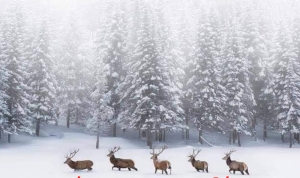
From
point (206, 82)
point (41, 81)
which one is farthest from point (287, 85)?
point (41, 81)

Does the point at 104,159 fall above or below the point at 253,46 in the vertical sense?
below

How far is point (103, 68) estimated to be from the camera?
1718 inches

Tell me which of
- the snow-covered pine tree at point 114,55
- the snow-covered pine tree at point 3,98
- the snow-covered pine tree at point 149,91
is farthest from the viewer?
the snow-covered pine tree at point 114,55

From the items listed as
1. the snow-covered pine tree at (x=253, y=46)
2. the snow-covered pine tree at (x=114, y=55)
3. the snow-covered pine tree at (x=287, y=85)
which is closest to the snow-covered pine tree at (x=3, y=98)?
the snow-covered pine tree at (x=114, y=55)

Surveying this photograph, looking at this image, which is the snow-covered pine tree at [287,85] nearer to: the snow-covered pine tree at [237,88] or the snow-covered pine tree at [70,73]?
the snow-covered pine tree at [237,88]

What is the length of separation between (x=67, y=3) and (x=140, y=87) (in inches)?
2628

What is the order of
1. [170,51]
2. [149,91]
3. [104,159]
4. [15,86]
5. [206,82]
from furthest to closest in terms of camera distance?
[170,51], [206,82], [15,86], [149,91], [104,159]

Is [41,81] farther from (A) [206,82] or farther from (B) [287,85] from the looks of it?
(B) [287,85]

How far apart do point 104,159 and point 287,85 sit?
83.3 ft

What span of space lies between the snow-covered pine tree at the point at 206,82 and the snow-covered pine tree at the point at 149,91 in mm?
3439

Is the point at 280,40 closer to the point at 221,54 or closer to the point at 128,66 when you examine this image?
the point at 221,54

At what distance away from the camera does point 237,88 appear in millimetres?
44250

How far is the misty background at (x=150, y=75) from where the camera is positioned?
3938 centimetres

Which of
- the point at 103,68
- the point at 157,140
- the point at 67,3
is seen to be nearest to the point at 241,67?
the point at 157,140
